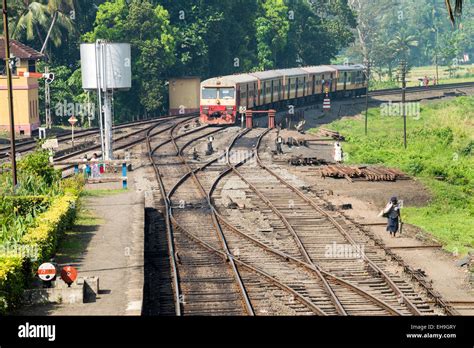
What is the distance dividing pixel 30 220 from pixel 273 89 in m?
44.0

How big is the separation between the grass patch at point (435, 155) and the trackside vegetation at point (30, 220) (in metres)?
11.6

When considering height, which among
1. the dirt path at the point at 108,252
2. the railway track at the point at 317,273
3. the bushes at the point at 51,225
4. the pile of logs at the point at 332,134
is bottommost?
the railway track at the point at 317,273

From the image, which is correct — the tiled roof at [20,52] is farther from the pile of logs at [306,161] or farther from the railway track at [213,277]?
the railway track at [213,277]

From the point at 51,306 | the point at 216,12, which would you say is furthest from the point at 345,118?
the point at 51,306

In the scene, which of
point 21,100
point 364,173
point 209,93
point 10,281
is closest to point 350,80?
point 209,93

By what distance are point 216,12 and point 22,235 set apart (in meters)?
57.2

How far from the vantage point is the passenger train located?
185 feet

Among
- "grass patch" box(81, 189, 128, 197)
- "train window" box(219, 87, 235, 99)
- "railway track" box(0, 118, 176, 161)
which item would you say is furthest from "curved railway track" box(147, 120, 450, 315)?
"train window" box(219, 87, 235, 99)

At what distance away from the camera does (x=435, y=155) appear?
45000mm

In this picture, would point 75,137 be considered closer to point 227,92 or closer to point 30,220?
point 227,92

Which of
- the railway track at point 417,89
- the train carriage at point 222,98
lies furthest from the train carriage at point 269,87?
the railway track at point 417,89

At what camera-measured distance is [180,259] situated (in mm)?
22469

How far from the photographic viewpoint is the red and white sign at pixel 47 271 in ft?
51.9
